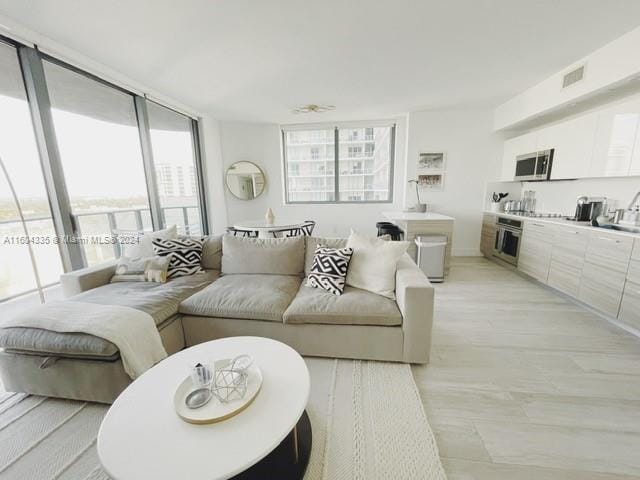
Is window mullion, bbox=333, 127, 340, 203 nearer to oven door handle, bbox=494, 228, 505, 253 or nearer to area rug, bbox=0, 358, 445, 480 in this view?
oven door handle, bbox=494, 228, 505, 253

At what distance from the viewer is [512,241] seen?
11.7 feet

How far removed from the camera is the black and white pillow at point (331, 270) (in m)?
2.04

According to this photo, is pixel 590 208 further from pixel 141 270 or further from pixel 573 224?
pixel 141 270

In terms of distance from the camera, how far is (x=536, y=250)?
3127 millimetres

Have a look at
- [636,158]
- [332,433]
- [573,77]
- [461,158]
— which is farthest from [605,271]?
[332,433]

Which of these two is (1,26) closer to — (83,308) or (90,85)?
(90,85)

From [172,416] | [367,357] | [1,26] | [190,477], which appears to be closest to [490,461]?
[367,357]

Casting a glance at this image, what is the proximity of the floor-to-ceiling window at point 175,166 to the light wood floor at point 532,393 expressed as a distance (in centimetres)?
405

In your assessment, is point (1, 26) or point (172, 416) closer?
point (172, 416)

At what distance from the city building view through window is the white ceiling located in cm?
154

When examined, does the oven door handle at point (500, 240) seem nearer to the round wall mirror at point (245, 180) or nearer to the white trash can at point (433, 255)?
the white trash can at point (433, 255)

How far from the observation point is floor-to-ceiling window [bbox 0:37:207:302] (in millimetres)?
2168

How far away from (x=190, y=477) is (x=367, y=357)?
1308mm

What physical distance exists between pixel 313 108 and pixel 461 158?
2671 millimetres
